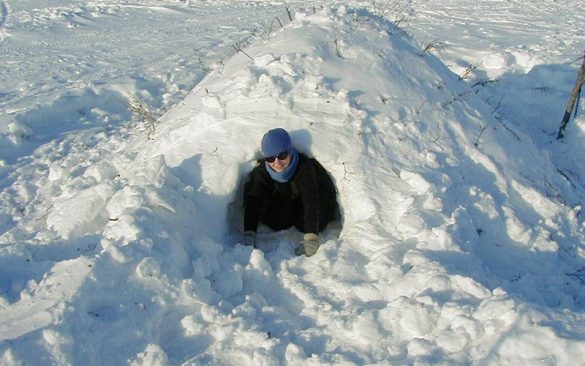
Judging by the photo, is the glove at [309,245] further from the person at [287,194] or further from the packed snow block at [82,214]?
the packed snow block at [82,214]

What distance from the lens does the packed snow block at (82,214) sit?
395cm

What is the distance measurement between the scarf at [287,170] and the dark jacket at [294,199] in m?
0.06

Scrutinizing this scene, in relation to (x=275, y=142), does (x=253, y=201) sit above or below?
below

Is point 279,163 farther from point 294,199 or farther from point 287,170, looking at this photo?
point 294,199

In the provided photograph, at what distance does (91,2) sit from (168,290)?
13390 mm

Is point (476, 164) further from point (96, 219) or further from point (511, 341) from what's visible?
point (96, 219)

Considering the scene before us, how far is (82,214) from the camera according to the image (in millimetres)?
4000

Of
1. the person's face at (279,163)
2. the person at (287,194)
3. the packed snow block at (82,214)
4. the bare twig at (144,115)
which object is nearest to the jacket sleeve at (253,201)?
the person at (287,194)

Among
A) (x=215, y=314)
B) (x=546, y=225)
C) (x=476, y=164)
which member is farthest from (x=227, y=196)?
(x=546, y=225)

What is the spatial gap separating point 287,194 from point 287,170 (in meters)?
0.40

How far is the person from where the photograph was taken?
4.05 metres

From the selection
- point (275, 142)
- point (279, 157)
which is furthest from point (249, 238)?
point (275, 142)

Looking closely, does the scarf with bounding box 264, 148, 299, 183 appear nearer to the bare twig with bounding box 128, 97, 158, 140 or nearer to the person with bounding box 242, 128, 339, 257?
the person with bounding box 242, 128, 339, 257

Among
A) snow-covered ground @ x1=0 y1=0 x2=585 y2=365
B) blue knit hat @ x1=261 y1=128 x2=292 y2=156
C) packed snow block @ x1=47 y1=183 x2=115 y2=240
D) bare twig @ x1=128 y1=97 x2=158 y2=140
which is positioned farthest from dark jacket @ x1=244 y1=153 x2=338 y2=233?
bare twig @ x1=128 y1=97 x2=158 y2=140
